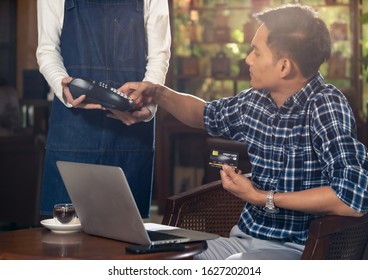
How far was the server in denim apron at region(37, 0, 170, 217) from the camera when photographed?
2.47 metres

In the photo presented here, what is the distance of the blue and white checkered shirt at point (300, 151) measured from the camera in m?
2.01

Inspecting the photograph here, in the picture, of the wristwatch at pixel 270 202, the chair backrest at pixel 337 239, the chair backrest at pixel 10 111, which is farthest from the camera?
the chair backrest at pixel 10 111

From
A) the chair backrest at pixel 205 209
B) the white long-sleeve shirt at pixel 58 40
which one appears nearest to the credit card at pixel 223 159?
the chair backrest at pixel 205 209

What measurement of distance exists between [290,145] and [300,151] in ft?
0.12

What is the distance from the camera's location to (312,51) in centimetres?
220

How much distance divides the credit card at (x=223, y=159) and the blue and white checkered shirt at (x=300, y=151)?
12 centimetres

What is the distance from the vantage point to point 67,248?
191 cm

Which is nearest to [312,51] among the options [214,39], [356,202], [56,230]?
[356,202]

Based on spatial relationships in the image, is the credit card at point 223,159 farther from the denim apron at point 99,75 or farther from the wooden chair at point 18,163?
the wooden chair at point 18,163

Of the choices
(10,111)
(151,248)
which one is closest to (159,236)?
(151,248)

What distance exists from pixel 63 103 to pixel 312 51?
78 centimetres

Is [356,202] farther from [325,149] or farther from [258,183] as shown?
[258,183]

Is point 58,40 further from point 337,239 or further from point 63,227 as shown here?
point 337,239
